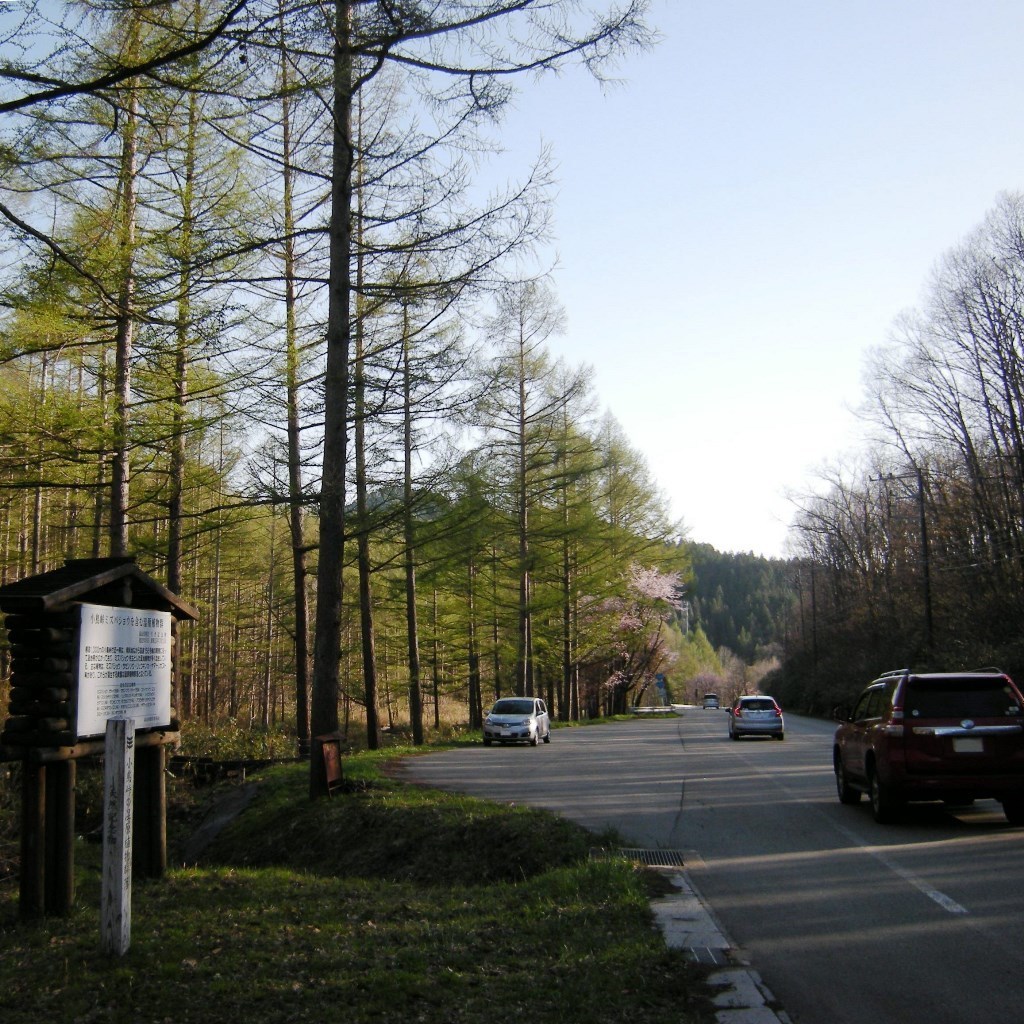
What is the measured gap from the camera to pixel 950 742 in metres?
10.9

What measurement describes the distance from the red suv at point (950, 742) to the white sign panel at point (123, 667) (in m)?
8.19

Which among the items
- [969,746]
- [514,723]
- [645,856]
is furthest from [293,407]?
[514,723]

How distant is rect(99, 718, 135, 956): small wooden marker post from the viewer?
5629 millimetres

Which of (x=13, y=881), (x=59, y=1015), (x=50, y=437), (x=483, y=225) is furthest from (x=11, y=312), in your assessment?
(x=59, y=1015)

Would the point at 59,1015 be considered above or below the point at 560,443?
below

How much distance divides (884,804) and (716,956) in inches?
251

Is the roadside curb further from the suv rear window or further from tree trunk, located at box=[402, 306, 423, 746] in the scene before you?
tree trunk, located at box=[402, 306, 423, 746]

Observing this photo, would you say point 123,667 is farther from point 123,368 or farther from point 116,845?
point 123,368

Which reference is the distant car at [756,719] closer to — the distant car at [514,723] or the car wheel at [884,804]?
the distant car at [514,723]

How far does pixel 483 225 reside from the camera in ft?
38.0

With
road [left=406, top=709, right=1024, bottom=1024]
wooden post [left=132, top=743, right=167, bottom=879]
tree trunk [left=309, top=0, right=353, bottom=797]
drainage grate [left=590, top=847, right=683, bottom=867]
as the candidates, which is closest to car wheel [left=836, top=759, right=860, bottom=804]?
road [left=406, top=709, right=1024, bottom=1024]

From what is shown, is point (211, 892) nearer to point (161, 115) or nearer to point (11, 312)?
point (161, 115)

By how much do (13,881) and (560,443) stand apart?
29.0 meters

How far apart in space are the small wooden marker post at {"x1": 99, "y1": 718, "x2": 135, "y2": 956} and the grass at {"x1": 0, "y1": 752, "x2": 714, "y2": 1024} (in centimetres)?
14
